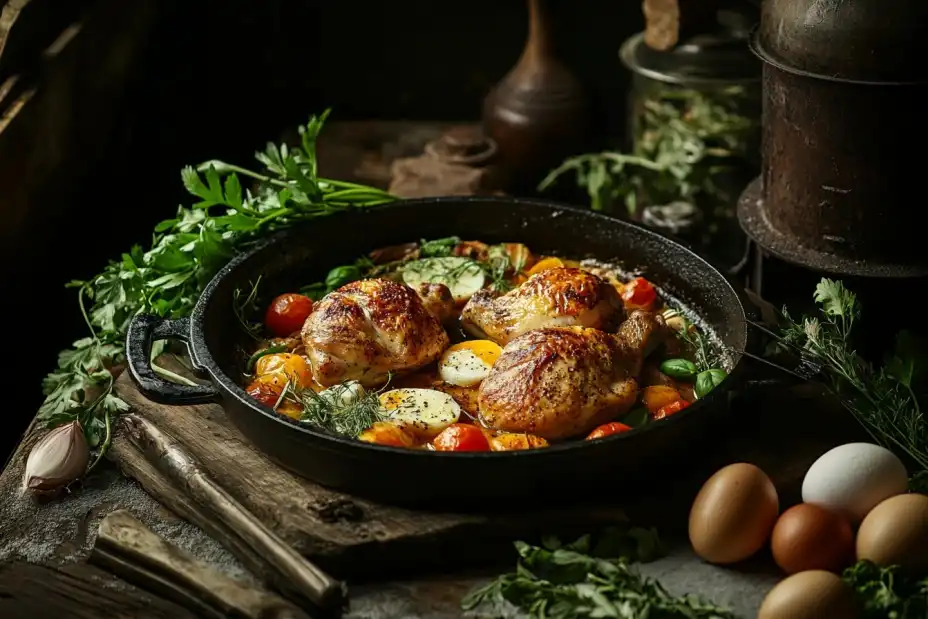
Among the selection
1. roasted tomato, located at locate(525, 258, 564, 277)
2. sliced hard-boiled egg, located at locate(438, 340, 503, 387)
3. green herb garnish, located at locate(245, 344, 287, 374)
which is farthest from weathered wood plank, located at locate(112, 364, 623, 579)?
roasted tomato, located at locate(525, 258, 564, 277)

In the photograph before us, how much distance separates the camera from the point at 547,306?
136 inches

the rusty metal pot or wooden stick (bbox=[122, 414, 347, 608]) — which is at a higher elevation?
the rusty metal pot

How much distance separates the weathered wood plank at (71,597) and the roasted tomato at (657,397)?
4.53 ft

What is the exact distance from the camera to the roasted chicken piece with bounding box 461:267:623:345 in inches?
135

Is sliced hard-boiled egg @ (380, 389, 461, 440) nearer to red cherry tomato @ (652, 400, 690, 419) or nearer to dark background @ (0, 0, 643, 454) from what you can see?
red cherry tomato @ (652, 400, 690, 419)

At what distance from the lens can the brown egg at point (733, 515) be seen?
2768 mm

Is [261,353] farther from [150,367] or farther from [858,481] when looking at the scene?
[858,481]

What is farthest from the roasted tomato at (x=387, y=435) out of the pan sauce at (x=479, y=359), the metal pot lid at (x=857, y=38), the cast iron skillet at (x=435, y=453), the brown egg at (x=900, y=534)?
the metal pot lid at (x=857, y=38)

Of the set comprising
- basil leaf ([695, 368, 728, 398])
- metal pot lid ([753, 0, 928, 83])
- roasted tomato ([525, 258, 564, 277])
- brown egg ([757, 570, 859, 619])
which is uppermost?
metal pot lid ([753, 0, 928, 83])

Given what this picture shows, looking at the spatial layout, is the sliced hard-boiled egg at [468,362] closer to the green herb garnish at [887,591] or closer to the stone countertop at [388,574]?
the stone countertop at [388,574]

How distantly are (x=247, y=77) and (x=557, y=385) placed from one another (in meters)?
3.99

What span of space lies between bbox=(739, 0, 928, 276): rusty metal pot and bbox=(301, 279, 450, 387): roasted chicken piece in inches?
49.5

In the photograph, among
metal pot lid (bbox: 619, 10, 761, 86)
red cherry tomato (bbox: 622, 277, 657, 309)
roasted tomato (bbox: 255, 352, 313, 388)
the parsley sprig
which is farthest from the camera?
metal pot lid (bbox: 619, 10, 761, 86)

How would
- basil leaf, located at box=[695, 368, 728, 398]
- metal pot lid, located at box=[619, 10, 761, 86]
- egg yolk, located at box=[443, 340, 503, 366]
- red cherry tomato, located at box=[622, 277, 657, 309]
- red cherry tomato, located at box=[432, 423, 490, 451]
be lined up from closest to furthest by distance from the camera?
red cherry tomato, located at box=[432, 423, 490, 451], basil leaf, located at box=[695, 368, 728, 398], egg yolk, located at box=[443, 340, 503, 366], red cherry tomato, located at box=[622, 277, 657, 309], metal pot lid, located at box=[619, 10, 761, 86]
